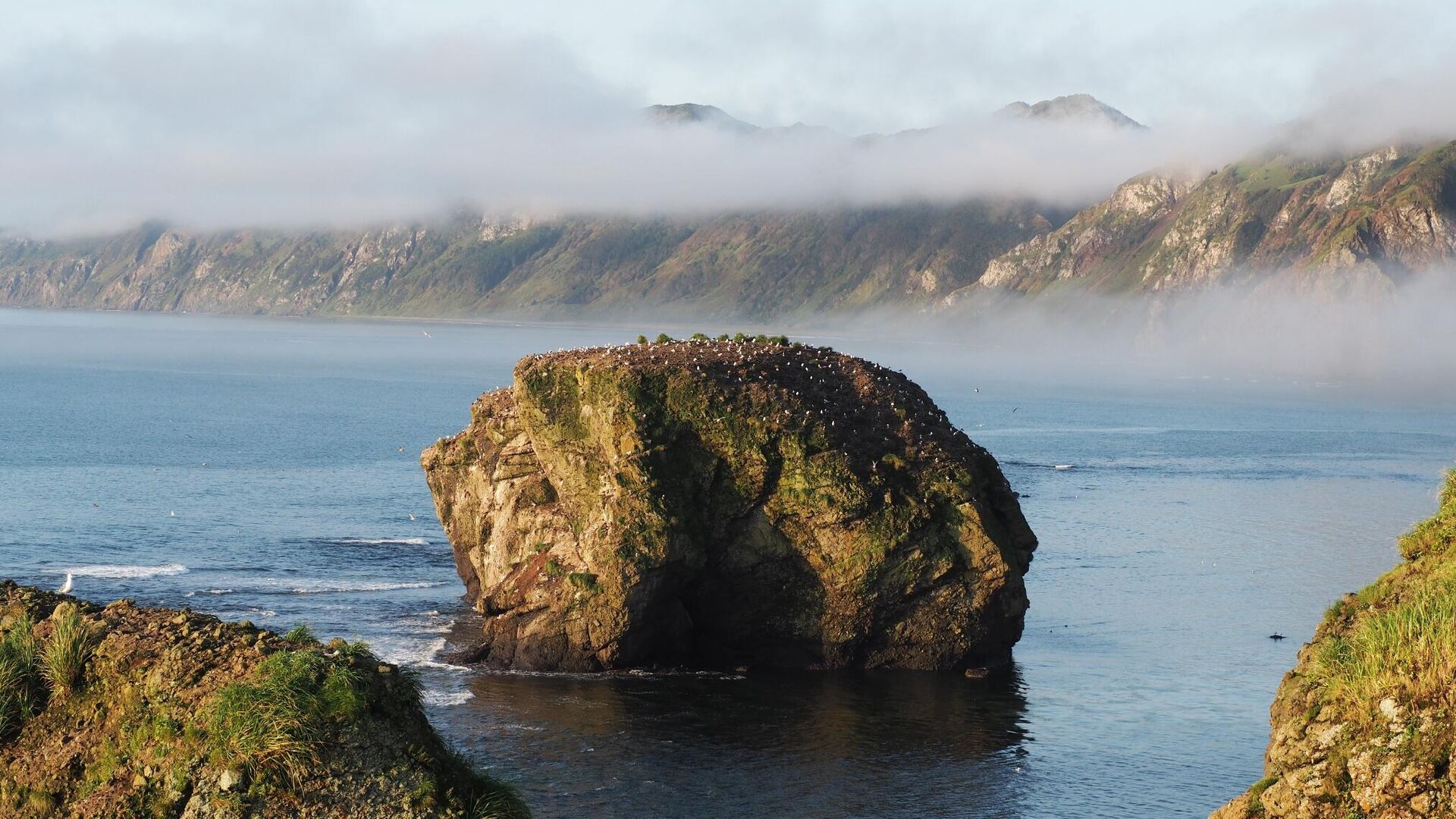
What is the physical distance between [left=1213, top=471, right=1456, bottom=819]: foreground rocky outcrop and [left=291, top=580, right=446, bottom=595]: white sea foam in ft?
177

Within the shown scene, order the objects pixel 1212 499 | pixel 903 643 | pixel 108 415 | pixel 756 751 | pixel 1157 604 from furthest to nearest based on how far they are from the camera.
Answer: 1. pixel 108 415
2. pixel 1212 499
3. pixel 1157 604
4. pixel 903 643
5. pixel 756 751

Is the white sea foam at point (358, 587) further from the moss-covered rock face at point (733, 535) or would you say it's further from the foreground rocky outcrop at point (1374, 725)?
the foreground rocky outcrop at point (1374, 725)

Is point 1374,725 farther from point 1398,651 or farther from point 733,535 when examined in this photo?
point 733,535

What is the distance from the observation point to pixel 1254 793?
83.2ft

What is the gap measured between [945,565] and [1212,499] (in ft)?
225

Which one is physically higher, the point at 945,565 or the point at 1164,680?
the point at 945,565

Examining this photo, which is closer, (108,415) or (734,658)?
(734,658)

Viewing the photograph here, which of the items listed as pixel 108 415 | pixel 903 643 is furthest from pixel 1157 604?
pixel 108 415

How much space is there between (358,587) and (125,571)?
12.9 metres

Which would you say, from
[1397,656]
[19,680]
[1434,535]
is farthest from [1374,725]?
[19,680]

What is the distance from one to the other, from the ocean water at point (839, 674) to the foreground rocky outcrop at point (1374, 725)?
19.1 m

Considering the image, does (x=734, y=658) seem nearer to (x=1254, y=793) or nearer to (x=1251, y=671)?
(x=1251, y=671)

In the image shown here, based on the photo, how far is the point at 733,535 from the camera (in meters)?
59.5

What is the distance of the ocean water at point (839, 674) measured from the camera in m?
45.8
